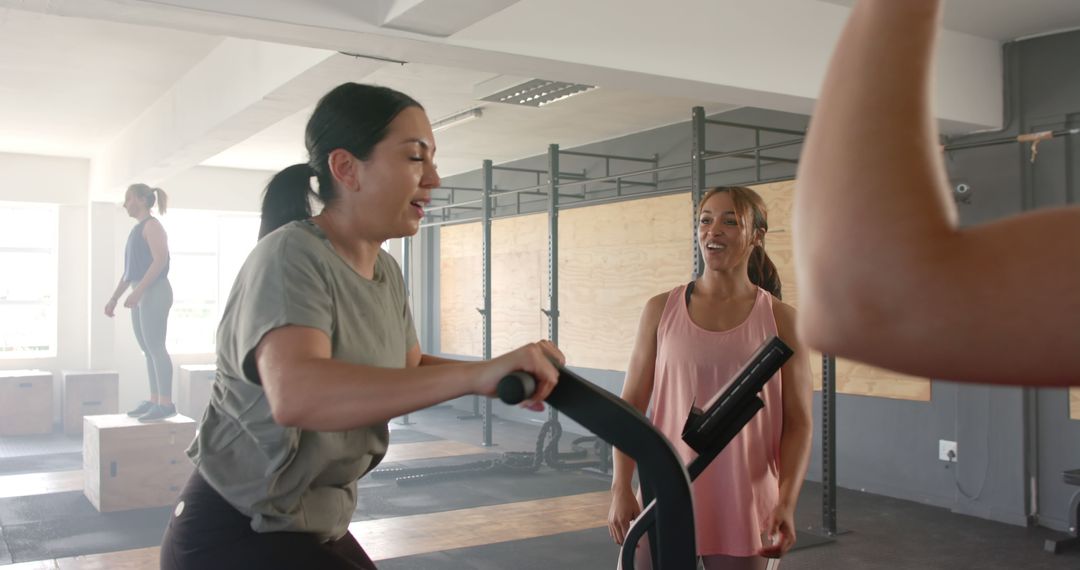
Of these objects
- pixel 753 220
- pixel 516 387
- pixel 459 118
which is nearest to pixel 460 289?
pixel 459 118

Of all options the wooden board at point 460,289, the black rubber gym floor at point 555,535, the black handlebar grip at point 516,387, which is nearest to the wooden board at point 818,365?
the black rubber gym floor at point 555,535

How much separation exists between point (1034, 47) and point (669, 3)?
2.43 m

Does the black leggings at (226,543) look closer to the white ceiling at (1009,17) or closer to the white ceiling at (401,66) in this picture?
the white ceiling at (401,66)

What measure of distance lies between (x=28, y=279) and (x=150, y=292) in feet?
16.4

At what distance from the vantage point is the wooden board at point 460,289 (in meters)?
10.0

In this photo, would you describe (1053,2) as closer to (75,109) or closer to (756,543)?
(756,543)

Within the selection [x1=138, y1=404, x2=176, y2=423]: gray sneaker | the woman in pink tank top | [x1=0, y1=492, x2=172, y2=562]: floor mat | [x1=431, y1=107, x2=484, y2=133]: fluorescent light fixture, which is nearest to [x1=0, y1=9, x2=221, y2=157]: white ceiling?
[x1=431, y1=107, x2=484, y2=133]: fluorescent light fixture

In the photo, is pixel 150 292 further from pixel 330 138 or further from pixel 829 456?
pixel 330 138

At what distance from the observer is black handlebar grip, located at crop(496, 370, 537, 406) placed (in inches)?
36.1

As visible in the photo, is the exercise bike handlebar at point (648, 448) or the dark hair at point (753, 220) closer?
the exercise bike handlebar at point (648, 448)

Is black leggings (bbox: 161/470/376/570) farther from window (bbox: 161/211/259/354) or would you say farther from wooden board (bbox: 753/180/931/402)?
window (bbox: 161/211/259/354)

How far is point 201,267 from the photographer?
435 inches

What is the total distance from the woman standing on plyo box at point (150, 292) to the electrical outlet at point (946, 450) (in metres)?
4.87

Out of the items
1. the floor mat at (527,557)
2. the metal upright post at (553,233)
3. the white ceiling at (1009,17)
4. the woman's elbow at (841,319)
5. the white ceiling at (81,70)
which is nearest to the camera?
the woman's elbow at (841,319)
